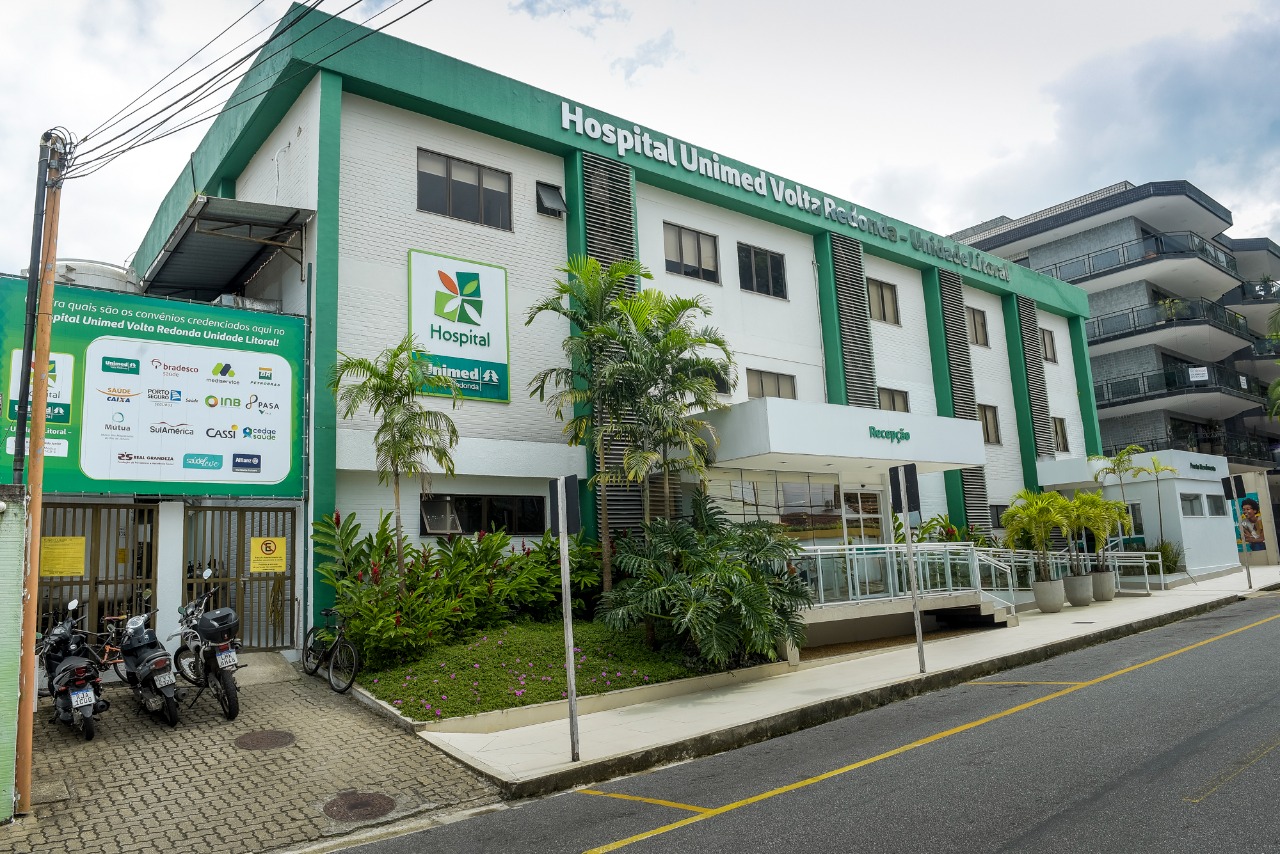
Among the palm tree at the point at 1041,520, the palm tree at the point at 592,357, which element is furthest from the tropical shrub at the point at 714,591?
the palm tree at the point at 1041,520

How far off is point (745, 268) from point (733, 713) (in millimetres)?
13752

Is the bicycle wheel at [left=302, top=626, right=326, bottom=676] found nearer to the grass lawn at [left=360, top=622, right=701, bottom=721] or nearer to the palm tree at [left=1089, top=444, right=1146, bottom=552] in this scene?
the grass lawn at [left=360, top=622, right=701, bottom=721]

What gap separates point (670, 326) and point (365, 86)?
686 centimetres

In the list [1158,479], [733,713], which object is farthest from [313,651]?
[1158,479]

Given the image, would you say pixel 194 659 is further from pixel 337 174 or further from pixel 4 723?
pixel 337 174

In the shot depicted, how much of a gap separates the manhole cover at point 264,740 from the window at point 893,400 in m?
18.9

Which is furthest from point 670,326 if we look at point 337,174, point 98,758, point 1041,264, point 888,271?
point 1041,264

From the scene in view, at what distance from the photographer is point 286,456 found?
14.0m

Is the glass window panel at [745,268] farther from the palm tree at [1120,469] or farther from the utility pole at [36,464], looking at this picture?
the utility pole at [36,464]

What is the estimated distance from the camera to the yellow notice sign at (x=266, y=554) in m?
13.6

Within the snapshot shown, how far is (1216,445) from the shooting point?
42.1m

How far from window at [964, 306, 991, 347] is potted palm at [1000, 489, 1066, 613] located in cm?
796

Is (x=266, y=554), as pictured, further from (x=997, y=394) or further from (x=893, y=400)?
(x=997, y=394)

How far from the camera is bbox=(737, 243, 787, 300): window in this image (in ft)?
73.3
